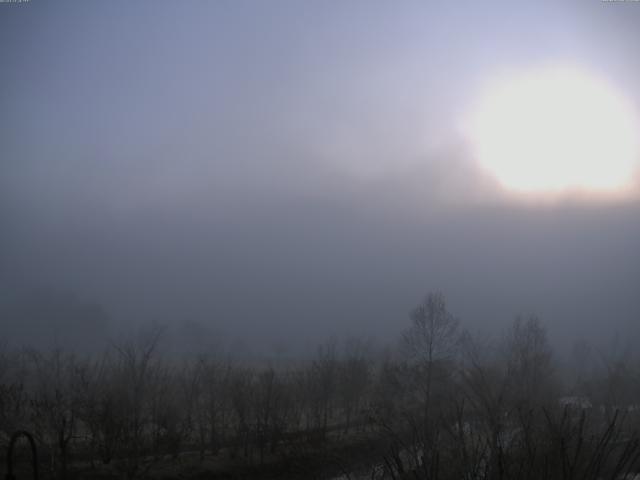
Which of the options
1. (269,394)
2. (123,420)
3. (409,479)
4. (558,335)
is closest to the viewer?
(409,479)

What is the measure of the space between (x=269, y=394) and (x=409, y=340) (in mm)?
19356

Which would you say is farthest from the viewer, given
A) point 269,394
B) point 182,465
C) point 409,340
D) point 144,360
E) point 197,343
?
point 197,343

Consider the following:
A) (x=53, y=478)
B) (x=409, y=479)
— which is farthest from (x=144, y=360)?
(x=409, y=479)

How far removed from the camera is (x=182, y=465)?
99.4ft

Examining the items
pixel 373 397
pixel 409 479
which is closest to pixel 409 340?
pixel 373 397

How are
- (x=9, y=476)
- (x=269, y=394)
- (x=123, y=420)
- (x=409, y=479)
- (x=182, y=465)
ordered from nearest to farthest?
(x=9, y=476), (x=409, y=479), (x=123, y=420), (x=182, y=465), (x=269, y=394)

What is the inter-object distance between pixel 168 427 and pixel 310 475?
8.91 meters

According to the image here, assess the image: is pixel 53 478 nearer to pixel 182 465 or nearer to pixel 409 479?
pixel 182 465

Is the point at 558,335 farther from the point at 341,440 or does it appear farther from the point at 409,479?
the point at 409,479

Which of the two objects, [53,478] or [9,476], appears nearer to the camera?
[9,476]

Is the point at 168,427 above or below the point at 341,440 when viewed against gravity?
above

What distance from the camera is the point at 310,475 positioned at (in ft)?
99.9

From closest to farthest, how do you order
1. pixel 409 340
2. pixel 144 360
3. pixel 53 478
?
pixel 53 478, pixel 144 360, pixel 409 340

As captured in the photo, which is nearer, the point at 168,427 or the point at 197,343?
the point at 168,427
